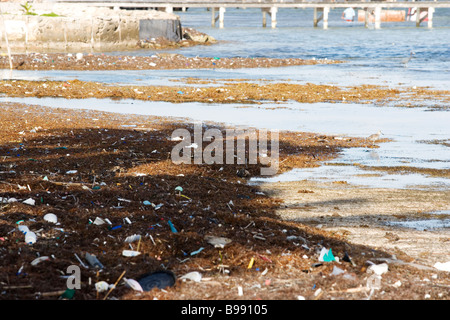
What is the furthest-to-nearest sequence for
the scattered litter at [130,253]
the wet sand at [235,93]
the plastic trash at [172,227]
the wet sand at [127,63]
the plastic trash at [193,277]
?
the wet sand at [127,63], the wet sand at [235,93], the plastic trash at [172,227], the scattered litter at [130,253], the plastic trash at [193,277]

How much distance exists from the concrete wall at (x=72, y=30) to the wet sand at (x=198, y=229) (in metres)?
31.3

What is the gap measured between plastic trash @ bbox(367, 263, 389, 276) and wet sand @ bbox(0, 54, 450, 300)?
6cm

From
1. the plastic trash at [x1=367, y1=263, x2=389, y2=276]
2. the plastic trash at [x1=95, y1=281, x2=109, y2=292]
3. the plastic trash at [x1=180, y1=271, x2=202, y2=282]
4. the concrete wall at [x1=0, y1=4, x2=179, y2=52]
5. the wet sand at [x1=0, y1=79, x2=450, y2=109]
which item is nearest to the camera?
the plastic trash at [x1=95, y1=281, x2=109, y2=292]

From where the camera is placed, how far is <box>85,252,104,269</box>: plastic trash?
187 inches

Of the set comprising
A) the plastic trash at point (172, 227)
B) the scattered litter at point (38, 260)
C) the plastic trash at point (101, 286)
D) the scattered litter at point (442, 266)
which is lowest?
the scattered litter at point (442, 266)

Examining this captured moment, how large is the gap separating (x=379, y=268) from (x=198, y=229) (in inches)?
66.7

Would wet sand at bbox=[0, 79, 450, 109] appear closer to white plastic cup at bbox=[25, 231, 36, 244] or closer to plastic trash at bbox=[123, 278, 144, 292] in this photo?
white plastic cup at bbox=[25, 231, 36, 244]

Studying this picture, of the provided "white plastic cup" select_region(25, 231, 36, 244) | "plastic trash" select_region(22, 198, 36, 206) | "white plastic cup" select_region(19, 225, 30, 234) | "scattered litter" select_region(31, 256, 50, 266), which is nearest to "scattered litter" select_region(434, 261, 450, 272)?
"scattered litter" select_region(31, 256, 50, 266)

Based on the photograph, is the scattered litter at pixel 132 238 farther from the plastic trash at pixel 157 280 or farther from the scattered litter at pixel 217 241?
the plastic trash at pixel 157 280

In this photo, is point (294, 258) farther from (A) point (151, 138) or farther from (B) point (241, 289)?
(A) point (151, 138)

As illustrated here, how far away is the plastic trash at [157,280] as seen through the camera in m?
4.47

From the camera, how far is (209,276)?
471 centimetres

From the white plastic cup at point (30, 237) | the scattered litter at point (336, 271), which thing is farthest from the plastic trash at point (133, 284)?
the scattered litter at point (336, 271)

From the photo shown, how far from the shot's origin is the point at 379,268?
4.91 meters
